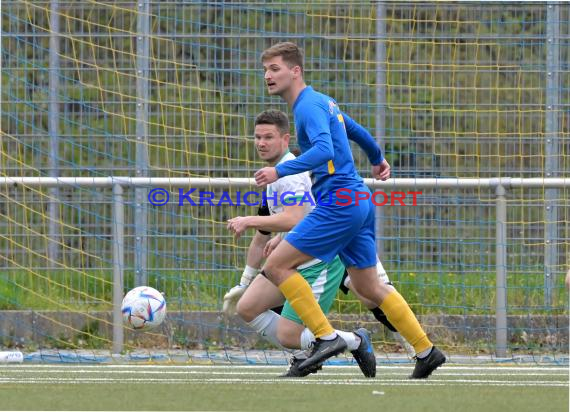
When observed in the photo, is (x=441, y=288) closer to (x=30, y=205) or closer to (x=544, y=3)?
(x=544, y=3)

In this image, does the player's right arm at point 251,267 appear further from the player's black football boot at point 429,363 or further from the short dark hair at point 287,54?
the player's black football boot at point 429,363

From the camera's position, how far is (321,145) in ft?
26.2

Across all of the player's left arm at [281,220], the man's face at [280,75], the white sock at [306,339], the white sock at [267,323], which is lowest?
the white sock at [306,339]

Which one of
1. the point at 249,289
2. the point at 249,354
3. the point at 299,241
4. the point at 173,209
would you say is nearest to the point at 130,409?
the point at 299,241

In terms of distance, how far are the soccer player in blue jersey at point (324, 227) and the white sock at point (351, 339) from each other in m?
0.17

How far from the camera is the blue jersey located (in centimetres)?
795

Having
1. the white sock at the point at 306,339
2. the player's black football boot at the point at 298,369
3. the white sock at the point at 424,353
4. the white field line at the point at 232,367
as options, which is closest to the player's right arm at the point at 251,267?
the white field line at the point at 232,367

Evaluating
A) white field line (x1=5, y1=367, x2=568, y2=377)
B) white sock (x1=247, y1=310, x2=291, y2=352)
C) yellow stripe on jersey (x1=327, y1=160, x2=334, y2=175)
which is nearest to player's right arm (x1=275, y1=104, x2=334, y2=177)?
yellow stripe on jersey (x1=327, y1=160, x2=334, y2=175)

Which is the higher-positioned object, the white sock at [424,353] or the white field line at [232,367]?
the white sock at [424,353]

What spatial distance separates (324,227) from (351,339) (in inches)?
26.9

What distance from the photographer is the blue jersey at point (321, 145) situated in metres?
7.95

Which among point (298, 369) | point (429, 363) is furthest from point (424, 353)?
point (298, 369)

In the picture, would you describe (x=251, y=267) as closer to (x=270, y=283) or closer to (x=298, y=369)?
(x=270, y=283)

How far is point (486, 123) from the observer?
494 inches
